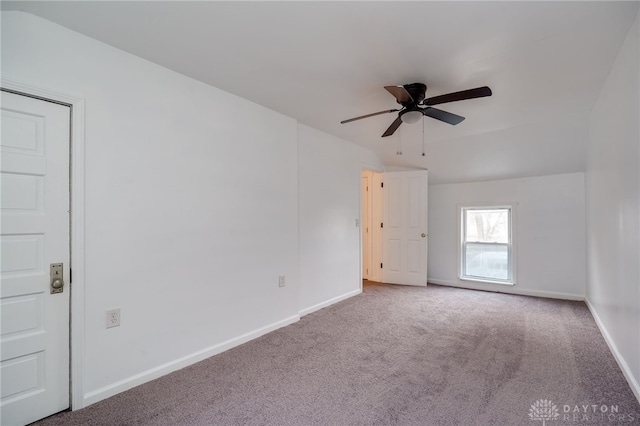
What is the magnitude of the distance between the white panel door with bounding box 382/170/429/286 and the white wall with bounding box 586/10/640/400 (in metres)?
2.31

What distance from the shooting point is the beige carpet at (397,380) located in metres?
1.90

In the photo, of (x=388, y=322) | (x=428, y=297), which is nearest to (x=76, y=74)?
(x=388, y=322)

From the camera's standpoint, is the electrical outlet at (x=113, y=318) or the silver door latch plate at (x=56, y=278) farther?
A: the electrical outlet at (x=113, y=318)

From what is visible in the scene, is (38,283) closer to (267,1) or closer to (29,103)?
(29,103)

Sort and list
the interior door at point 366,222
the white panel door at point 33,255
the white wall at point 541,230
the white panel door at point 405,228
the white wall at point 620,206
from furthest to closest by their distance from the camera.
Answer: the interior door at point 366,222 < the white panel door at point 405,228 < the white wall at point 541,230 < the white wall at point 620,206 < the white panel door at point 33,255

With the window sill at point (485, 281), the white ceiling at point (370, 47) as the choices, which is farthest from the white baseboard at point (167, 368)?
the window sill at point (485, 281)

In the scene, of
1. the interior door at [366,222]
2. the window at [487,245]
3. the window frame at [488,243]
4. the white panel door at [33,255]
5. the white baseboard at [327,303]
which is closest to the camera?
the white panel door at [33,255]

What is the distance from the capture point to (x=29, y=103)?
6.05 feet

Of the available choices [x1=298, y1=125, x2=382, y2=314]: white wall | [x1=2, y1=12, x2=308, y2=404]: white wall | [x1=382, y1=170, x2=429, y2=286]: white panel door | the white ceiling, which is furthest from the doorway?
[x1=2, y1=12, x2=308, y2=404]: white wall

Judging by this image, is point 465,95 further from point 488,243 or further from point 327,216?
point 488,243

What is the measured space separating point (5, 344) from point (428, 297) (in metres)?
4.55

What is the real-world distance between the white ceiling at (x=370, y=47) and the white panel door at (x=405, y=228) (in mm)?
2004

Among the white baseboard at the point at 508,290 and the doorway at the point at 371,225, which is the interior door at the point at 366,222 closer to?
the doorway at the point at 371,225

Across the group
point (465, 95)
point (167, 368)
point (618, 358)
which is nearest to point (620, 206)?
point (618, 358)
